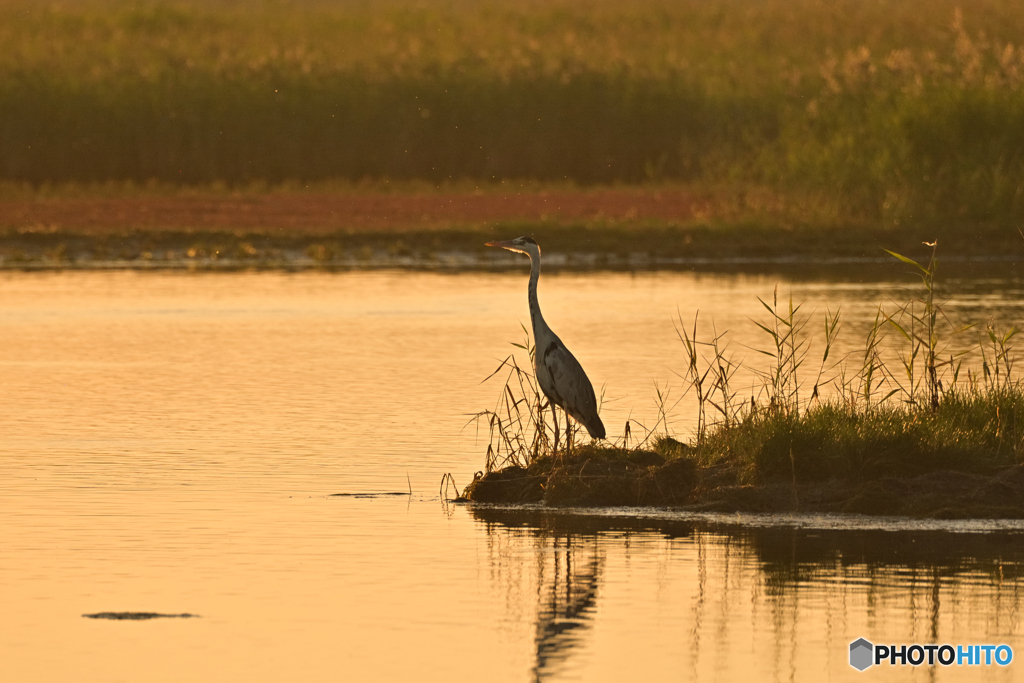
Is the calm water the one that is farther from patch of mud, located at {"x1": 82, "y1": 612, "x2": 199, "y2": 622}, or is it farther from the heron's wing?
the heron's wing

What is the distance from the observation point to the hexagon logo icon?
902cm

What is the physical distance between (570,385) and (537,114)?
102ft

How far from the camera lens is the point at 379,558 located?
37.1ft

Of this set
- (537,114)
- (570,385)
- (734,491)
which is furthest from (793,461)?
(537,114)

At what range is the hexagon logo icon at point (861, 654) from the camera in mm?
9016

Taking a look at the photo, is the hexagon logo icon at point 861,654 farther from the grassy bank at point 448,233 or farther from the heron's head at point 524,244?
the grassy bank at point 448,233

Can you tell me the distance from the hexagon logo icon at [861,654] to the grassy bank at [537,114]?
25.6 m

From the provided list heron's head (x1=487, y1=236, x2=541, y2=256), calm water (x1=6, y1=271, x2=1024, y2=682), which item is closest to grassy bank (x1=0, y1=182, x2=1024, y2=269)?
calm water (x1=6, y1=271, x2=1024, y2=682)

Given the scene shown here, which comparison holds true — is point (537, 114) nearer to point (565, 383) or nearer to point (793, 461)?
point (565, 383)

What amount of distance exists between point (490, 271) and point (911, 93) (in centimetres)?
761

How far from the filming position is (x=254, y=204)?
125ft

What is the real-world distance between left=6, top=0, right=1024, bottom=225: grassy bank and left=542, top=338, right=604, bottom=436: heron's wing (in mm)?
21588

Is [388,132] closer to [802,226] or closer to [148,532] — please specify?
[802,226]

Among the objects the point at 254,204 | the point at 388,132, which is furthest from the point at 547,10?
the point at 254,204
